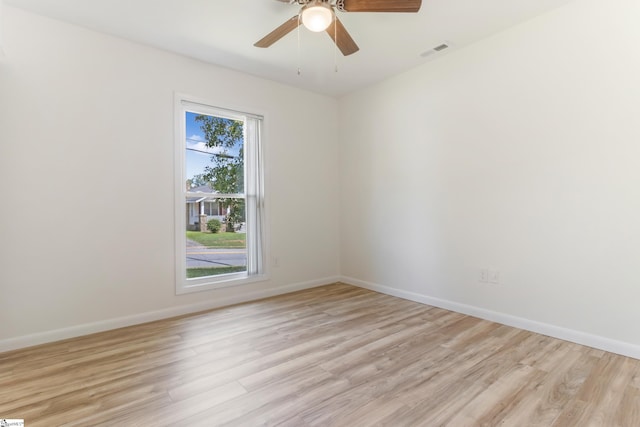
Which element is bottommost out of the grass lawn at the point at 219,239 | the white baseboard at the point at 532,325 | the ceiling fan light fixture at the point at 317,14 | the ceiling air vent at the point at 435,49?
the white baseboard at the point at 532,325

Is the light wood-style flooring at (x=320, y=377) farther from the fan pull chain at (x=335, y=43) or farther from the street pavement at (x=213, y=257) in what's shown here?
the fan pull chain at (x=335, y=43)

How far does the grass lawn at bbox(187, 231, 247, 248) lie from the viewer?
3.50 metres

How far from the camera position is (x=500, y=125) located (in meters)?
2.89

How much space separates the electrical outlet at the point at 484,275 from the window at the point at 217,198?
2409 mm

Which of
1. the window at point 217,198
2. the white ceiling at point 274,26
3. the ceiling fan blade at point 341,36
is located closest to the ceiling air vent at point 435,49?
the white ceiling at point 274,26

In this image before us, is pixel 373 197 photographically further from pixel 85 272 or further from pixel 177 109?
pixel 85 272

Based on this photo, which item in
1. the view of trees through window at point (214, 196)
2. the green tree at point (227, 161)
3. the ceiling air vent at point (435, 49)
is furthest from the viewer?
the green tree at point (227, 161)

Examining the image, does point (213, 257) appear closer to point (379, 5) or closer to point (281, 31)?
point (281, 31)

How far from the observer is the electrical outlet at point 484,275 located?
3010 millimetres

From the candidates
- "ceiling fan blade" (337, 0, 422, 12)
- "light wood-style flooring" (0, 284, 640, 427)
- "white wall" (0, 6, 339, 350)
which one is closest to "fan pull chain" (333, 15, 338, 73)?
"ceiling fan blade" (337, 0, 422, 12)

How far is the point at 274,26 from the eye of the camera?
278cm

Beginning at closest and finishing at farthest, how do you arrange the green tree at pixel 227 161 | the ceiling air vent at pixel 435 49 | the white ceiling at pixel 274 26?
1. the white ceiling at pixel 274 26
2. the ceiling air vent at pixel 435 49
3. the green tree at pixel 227 161

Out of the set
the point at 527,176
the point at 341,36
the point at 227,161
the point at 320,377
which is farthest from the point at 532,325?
the point at 227,161

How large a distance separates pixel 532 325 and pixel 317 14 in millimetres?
2988
